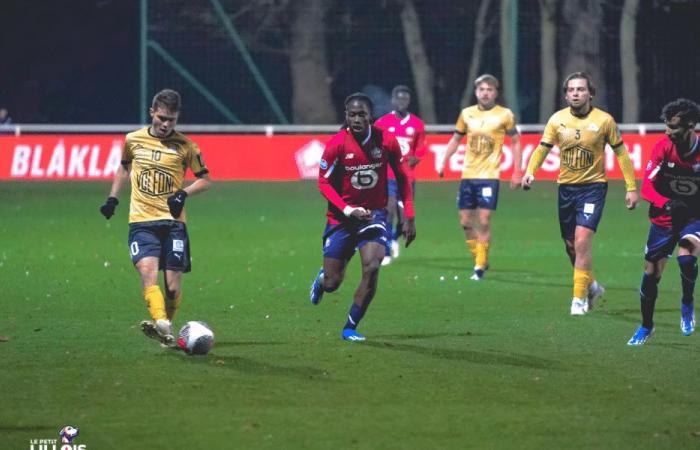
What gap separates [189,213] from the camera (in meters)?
26.3

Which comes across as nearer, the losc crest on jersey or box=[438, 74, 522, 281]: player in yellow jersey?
the losc crest on jersey

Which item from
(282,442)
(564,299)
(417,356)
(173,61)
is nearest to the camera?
(282,442)

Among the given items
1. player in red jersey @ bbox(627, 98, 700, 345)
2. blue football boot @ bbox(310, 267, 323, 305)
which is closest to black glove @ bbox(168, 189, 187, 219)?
blue football boot @ bbox(310, 267, 323, 305)

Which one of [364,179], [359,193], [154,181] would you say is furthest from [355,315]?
[154,181]

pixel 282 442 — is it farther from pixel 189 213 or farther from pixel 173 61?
pixel 173 61

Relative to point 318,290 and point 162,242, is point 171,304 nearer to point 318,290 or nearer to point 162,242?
point 162,242

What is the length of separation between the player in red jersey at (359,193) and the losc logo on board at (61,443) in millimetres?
4128

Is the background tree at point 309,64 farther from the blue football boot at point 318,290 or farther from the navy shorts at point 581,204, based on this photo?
the blue football boot at point 318,290

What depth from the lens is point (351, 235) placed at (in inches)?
502

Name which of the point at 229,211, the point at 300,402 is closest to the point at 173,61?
the point at 229,211

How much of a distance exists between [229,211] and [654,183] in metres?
15.1

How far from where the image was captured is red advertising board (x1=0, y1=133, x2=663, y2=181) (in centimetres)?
3166

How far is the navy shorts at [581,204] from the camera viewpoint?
48.1ft

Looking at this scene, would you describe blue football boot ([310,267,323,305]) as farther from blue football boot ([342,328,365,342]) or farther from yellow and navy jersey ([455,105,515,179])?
yellow and navy jersey ([455,105,515,179])
